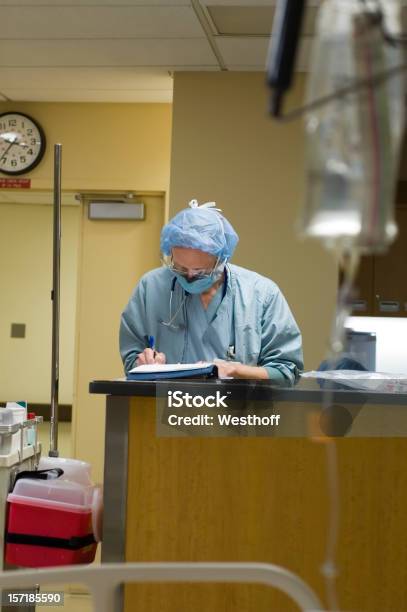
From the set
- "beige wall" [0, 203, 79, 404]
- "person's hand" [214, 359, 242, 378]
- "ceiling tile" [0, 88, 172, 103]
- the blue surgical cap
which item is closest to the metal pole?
the blue surgical cap

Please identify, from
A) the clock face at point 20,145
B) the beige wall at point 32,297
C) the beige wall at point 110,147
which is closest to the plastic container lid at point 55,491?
the beige wall at point 110,147

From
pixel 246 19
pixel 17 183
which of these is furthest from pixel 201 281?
pixel 17 183

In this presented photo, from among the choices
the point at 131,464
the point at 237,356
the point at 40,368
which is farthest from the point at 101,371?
the point at 40,368

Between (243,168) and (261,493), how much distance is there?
2.33 m

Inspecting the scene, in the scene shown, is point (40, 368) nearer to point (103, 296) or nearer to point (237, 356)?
point (103, 296)

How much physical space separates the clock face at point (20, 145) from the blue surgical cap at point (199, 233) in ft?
7.86

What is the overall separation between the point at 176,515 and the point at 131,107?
310 cm

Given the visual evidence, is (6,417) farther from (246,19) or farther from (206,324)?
(246,19)

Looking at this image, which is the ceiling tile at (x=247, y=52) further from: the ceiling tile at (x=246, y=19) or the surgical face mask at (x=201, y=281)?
the surgical face mask at (x=201, y=281)

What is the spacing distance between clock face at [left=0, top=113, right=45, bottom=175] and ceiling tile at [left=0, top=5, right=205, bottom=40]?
1.12 m

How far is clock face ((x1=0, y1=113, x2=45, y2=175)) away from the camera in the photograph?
4805mm

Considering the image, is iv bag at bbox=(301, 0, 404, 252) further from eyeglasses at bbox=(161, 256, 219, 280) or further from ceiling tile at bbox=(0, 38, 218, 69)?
ceiling tile at bbox=(0, 38, 218, 69)

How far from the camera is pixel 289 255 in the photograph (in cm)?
421

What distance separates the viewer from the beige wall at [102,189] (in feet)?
15.7
